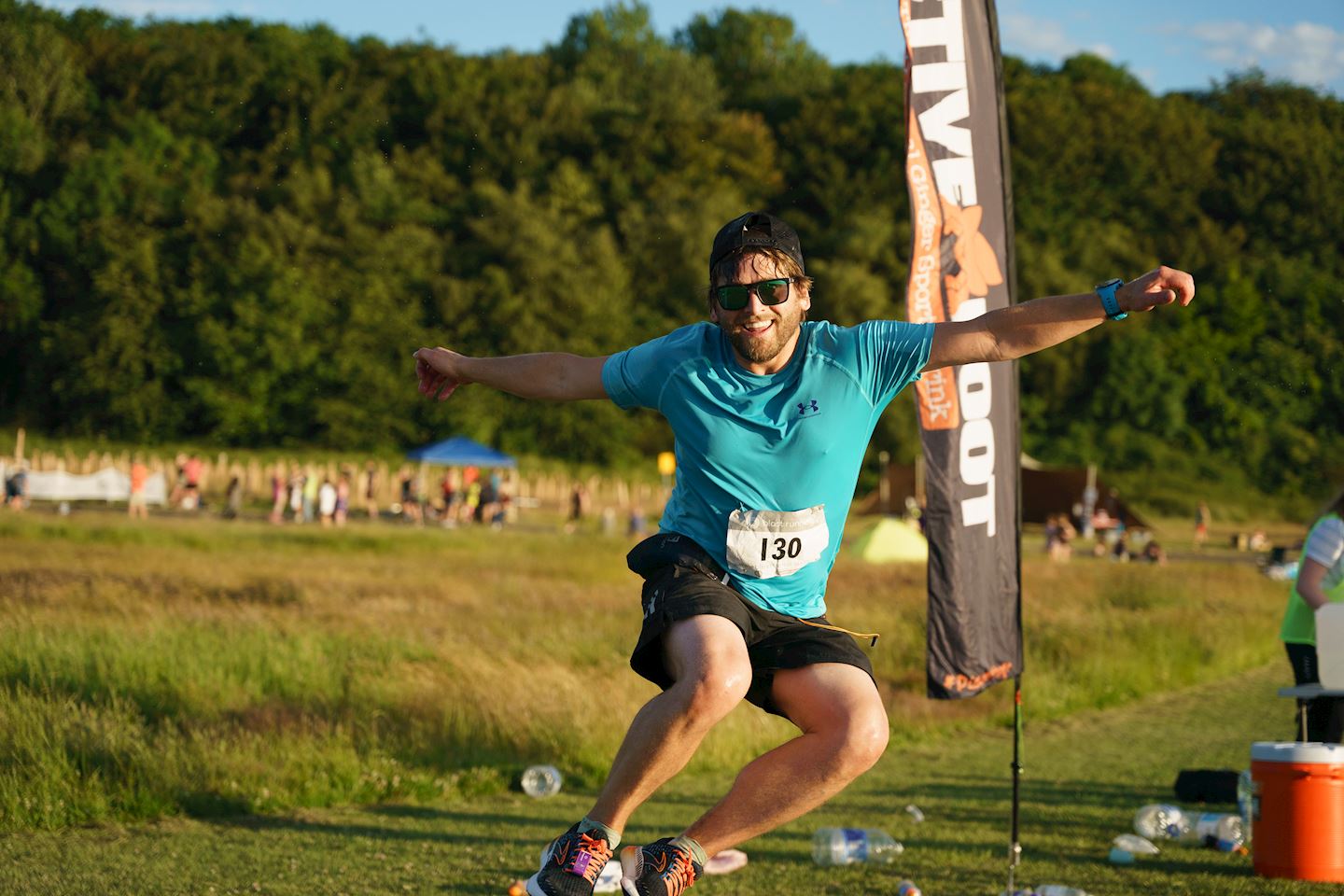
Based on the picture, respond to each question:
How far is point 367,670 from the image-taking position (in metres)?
12.2

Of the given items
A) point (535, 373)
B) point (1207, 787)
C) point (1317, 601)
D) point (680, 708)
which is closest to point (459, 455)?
point (1207, 787)

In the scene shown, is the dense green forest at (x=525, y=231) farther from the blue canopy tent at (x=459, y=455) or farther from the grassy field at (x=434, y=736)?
the grassy field at (x=434, y=736)

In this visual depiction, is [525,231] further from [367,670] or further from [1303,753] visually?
[1303,753]

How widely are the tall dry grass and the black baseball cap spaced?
5.00m

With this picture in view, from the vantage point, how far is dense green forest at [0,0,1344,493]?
56.7 metres

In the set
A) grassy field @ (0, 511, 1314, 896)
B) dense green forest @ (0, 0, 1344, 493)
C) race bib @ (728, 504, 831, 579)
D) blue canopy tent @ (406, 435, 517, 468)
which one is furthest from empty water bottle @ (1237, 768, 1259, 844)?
blue canopy tent @ (406, 435, 517, 468)

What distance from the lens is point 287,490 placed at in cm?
4531

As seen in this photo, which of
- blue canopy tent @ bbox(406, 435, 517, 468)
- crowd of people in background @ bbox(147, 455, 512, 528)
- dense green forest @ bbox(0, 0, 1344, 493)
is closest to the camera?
crowd of people in background @ bbox(147, 455, 512, 528)

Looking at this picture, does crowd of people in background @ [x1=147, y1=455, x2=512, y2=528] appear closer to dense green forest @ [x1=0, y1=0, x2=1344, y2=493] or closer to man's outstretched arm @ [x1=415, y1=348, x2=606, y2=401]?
dense green forest @ [x1=0, y1=0, x2=1344, y2=493]

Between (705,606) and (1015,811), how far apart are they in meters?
2.98

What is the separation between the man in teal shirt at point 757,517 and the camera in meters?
5.13

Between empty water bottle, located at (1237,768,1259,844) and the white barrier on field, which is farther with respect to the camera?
the white barrier on field

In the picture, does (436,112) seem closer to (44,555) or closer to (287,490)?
(287,490)

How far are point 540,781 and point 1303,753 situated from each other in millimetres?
4705
